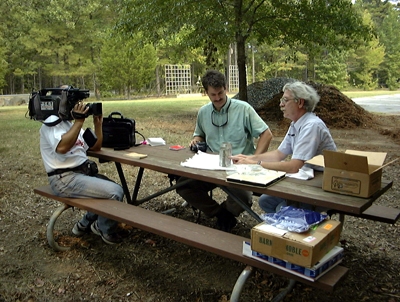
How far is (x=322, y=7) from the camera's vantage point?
336 inches

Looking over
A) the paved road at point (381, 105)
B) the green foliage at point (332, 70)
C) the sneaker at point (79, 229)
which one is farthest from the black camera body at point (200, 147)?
the green foliage at point (332, 70)

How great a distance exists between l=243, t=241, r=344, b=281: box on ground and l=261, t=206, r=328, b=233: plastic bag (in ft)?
0.51

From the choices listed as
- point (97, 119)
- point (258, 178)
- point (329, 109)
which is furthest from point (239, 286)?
point (329, 109)

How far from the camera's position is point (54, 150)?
2.83 meters

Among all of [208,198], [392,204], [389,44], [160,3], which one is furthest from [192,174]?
[389,44]

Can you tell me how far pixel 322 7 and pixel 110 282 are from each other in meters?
8.07

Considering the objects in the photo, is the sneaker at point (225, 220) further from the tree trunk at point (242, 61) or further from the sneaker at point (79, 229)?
the tree trunk at point (242, 61)

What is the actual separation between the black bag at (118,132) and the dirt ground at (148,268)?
2.67ft

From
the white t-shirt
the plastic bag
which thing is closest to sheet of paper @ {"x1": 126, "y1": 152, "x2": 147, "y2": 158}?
the white t-shirt

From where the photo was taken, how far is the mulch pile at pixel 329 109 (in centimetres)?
969

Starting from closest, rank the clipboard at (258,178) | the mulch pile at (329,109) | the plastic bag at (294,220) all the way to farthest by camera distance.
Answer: the plastic bag at (294,220) < the clipboard at (258,178) < the mulch pile at (329,109)

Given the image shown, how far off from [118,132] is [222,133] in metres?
0.96

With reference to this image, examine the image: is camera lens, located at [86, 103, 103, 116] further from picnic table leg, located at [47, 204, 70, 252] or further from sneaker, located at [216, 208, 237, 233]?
sneaker, located at [216, 208, 237, 233]

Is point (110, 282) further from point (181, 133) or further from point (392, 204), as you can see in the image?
point (181, 133)
